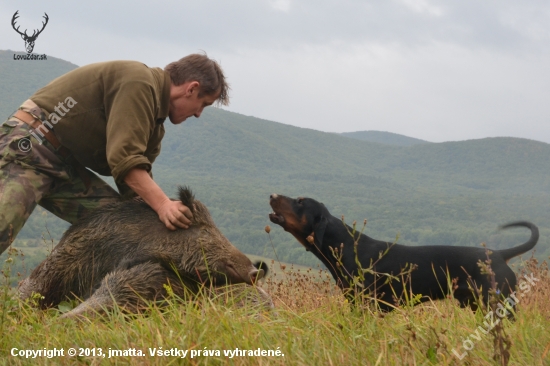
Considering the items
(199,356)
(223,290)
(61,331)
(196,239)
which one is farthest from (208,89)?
(199,356)

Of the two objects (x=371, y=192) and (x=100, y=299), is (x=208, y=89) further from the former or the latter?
(x=371, y=192)

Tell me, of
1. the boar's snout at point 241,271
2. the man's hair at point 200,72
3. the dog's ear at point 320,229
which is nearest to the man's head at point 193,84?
the man's hair at point 200,72

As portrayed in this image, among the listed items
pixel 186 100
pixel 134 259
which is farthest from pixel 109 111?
pixel 134 259

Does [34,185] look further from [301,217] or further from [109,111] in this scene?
[301,217]

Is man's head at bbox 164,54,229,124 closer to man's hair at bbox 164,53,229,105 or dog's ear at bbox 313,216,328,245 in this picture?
man's hair at bbox 164,53,229,105

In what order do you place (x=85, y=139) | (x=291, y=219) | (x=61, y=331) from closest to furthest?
(x=61, y=331) < (x=85, y=139) < (x=291, y=219)

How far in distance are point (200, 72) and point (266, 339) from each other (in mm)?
2454

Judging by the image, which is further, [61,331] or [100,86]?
[100,86]

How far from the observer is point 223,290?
4.53 meters

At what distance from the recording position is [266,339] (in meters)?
3.37

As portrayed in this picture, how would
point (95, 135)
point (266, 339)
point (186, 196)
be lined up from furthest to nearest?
point (95, 135) → point (186, 196) → point (266, 339)

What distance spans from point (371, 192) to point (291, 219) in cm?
17820

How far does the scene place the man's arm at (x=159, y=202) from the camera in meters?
4.48

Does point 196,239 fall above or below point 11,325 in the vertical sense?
above
